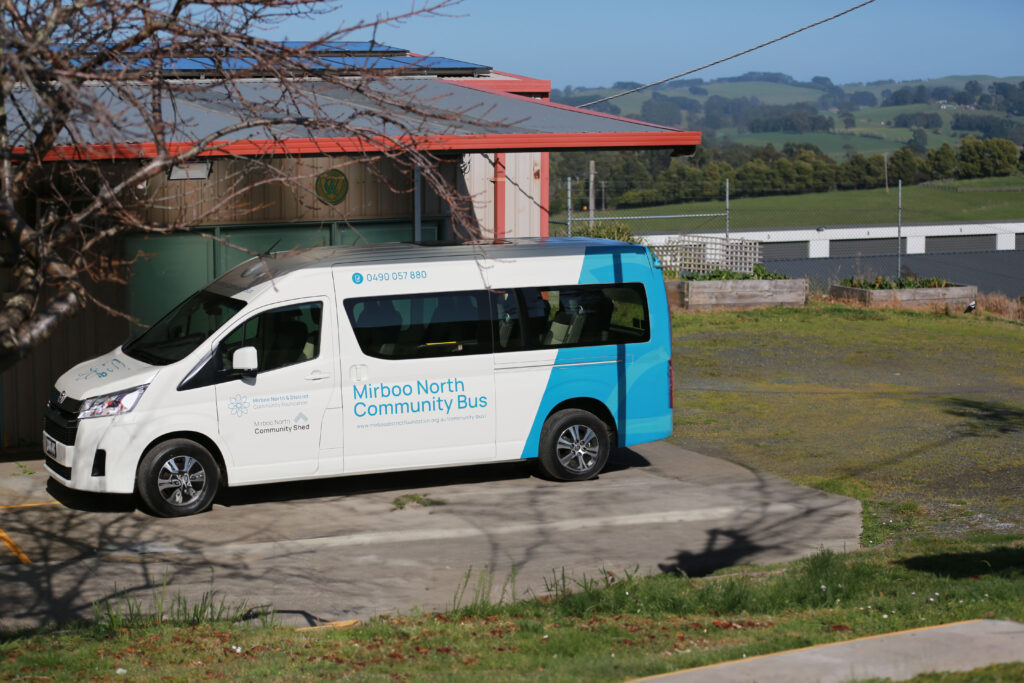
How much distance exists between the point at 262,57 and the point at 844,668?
14.5ft

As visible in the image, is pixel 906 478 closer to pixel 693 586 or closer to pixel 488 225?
pixel 693 586

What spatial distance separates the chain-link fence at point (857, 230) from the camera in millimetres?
33688

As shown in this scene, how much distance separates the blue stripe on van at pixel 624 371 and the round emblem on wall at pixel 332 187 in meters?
3.94

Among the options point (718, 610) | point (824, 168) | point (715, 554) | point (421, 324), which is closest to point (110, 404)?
point (421, 324)

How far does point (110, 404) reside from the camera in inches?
397

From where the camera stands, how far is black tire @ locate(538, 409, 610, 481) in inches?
462

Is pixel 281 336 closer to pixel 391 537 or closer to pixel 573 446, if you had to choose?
pixel 391 537

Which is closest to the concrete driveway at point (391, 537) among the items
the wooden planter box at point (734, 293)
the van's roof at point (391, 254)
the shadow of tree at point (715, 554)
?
the shadow of tree at point (715, 554)

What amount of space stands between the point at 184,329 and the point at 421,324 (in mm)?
2199

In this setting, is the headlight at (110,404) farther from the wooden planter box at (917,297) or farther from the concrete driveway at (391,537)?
the wooden planter box at (917,297)

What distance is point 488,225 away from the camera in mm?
16922

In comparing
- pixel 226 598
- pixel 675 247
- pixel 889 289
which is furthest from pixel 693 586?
pixel 675 247

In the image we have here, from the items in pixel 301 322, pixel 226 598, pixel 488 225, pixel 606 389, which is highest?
pixel 488 225

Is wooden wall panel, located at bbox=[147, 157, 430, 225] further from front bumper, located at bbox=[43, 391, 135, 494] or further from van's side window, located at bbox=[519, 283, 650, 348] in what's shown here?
front bumper, located at bbox=[43, 391, 135, 494]
